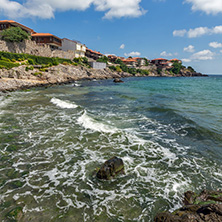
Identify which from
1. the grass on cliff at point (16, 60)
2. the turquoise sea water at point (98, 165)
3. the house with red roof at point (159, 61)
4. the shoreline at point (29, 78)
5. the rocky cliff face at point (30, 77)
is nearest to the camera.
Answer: the turquoise sea water at point (98, 165)

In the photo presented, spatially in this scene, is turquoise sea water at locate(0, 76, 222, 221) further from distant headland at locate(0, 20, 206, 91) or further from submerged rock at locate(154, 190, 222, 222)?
distant headland at locate(0, 20, 206, 91)

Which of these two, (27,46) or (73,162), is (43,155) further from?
(27,46)

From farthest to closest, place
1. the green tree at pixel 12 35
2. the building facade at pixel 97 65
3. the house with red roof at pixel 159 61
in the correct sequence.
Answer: the house with red roof at pixel 159 61 < the building facade at pixel 97 65 < the green tree at pixel 12 35

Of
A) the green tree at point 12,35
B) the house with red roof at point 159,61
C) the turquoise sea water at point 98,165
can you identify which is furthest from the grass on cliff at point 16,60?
the house with red roof at point 159,61

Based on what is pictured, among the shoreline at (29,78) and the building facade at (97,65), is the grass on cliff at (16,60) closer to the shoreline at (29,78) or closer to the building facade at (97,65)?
the shoreline at (29,78)

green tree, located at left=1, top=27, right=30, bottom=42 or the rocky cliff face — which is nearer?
the rocky cliff face

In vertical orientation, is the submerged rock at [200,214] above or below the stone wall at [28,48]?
below

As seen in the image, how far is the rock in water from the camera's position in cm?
667

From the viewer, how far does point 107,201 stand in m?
5.55

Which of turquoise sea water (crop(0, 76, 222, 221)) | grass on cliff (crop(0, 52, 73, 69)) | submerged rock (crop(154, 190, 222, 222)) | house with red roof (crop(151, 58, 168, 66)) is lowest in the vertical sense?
turquoise sea water (crop(0, 76, 222, 221))

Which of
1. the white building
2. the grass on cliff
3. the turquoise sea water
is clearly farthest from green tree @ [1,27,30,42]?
the turquoise sea water

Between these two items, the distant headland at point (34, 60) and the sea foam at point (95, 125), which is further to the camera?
the distant headland at point (34, 60)

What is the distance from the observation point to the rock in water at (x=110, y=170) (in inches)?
263

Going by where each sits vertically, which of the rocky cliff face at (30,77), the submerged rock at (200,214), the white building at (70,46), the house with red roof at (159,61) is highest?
the house with red roof at (159,61)
